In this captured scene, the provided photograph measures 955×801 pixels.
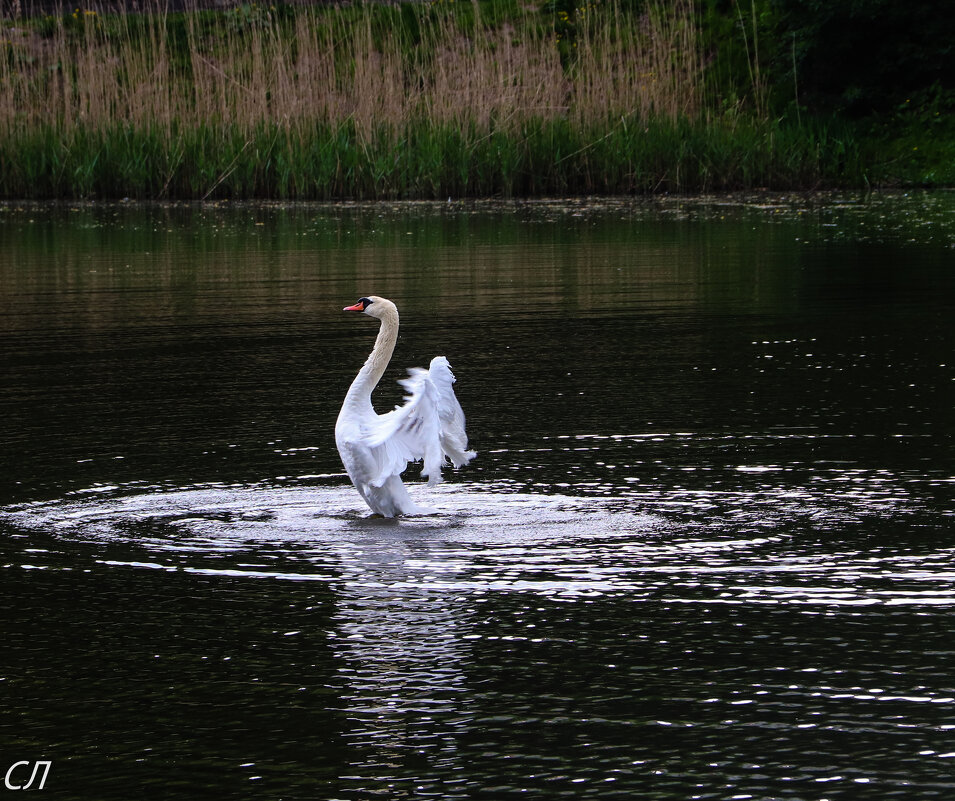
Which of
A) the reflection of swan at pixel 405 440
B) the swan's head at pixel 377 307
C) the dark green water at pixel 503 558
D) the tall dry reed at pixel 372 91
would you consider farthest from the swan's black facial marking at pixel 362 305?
the tall dry reed at pixel 372 91

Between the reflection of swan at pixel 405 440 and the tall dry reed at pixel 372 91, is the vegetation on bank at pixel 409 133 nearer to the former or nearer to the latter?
the tall dry reed at pixel 372 91

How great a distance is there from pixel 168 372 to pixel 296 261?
628 centimetres

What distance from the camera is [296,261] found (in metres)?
15.7

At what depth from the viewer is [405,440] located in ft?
21.0

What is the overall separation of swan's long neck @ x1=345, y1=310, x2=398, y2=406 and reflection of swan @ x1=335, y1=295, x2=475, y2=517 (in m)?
0.13

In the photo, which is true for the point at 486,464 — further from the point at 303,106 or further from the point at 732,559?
the point at 303,106

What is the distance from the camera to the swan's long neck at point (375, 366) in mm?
6656

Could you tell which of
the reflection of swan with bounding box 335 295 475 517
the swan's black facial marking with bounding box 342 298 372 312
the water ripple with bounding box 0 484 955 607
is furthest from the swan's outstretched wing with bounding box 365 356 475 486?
the swan's black facial marking with bounding box 342 298 372 312

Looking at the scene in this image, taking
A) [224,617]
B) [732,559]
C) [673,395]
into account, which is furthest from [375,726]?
[673,395]

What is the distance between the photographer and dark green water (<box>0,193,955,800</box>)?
12.7ft

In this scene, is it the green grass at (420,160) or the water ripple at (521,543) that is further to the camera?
the green grass at (420,160)

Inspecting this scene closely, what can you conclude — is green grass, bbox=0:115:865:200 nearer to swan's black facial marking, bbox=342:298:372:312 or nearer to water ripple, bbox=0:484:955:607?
swan's black facial marking, bbox=342:298:372:312

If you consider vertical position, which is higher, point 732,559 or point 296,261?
point 296,261

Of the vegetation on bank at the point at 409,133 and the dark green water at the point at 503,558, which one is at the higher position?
the vegetation on bank at the point at 409,133
